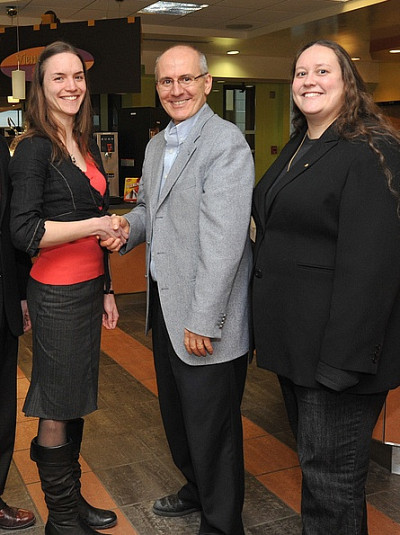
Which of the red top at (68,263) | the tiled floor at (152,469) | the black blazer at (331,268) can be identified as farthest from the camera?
the tiled floor at (152,469)

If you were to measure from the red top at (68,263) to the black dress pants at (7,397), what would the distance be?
0.36 m

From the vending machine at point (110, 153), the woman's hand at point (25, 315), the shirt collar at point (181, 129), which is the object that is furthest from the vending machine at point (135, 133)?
the shirt collar at point (181, 129)

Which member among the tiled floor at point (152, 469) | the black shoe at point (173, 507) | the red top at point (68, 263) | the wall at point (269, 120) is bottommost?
the tiled floor at point (152, 469)

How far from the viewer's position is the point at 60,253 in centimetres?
214

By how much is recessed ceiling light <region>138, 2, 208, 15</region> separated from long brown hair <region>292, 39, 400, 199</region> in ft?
21.2

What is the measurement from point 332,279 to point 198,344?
529mm

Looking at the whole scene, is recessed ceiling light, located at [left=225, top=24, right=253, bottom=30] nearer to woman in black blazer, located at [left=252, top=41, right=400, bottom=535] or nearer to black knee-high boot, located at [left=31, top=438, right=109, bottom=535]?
woman in black blazer, located at [left=252, top=41, right=400, bottom=535]

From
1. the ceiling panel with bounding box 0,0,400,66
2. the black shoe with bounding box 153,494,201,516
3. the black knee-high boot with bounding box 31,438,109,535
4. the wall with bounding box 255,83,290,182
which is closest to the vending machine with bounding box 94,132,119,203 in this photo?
the ceiling panel with bounding box 0,0,400,66

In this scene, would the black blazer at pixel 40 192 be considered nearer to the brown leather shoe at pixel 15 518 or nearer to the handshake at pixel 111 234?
the handshake at pixel 111 234

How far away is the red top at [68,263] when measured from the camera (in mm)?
2135

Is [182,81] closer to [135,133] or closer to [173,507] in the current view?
[173,507]

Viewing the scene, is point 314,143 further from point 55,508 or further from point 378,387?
point 55,508

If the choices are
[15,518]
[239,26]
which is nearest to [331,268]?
[15,518]

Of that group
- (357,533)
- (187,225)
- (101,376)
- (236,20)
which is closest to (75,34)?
(101,376)
